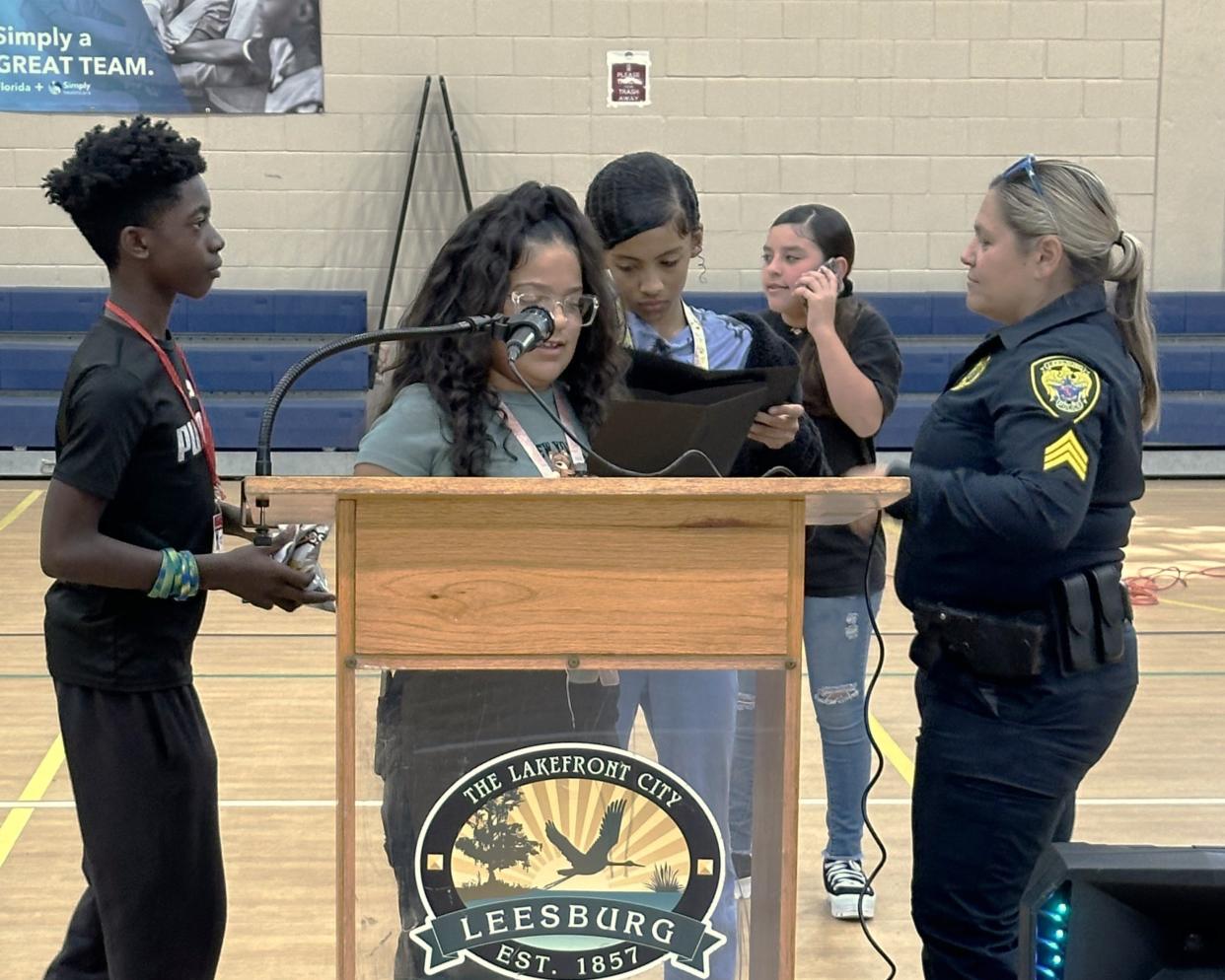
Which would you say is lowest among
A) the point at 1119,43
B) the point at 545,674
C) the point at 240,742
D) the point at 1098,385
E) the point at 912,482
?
the point at 240,742

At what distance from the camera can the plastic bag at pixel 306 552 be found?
2184 mm

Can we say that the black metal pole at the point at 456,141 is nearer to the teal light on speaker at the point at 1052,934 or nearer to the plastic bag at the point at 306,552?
the plastic bag at the point at 306,552

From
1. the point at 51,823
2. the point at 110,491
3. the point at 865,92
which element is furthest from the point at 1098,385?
the point at 865,92

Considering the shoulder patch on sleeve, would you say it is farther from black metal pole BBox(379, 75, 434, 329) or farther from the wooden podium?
black metal pole BBox(379, 75, 434, 329)

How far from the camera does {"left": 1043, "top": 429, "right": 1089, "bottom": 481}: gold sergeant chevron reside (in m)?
2.00

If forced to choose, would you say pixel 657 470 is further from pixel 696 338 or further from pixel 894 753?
pixel 894 753

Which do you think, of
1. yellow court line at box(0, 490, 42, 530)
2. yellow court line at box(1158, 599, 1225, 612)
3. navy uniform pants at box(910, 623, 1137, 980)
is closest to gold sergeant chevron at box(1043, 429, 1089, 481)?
navy uniform pants at box(910, 623, 1137, 980)

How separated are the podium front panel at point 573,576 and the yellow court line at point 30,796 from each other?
1.96 meters

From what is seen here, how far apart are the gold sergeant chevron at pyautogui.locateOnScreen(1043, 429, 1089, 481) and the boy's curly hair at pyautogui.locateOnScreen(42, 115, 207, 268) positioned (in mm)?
1335

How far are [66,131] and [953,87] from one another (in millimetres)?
5386

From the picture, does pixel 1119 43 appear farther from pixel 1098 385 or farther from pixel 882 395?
pixel 1098 385

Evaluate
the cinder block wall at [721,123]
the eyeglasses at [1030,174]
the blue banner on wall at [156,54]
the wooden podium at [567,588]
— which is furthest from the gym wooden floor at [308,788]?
the blue banner on wall at [156,54]

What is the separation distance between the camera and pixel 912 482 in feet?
6.87

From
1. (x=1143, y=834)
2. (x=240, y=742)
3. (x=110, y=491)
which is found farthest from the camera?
(x=240, y=742)
